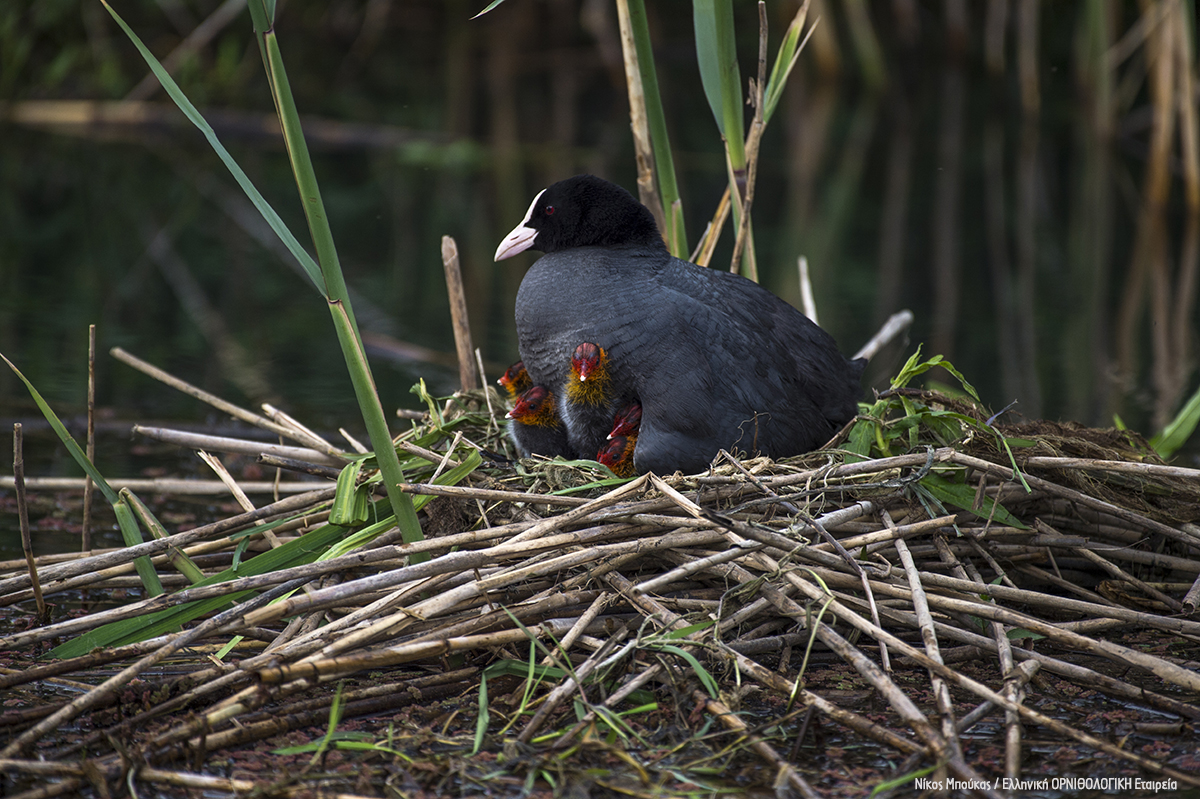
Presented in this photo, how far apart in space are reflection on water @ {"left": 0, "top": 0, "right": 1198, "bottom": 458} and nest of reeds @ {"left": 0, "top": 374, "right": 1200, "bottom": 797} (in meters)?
2.09

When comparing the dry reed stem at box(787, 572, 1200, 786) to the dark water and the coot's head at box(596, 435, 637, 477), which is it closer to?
the coot's head at box(596, 435, 637, 477)

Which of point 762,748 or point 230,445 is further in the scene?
point 230,445

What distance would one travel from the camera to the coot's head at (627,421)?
9.95 feet

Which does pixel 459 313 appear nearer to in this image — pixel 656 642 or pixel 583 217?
pixel 583 217

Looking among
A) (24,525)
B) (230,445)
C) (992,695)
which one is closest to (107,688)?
(24,525)

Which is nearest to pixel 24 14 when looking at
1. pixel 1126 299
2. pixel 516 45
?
pixel 516 45

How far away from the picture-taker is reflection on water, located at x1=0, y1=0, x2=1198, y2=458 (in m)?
5.76

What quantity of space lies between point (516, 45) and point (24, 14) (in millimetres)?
6827

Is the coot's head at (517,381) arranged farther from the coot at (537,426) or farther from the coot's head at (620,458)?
the coot's head at (620,458)

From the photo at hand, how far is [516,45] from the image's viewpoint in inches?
655

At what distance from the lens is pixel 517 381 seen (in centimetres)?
336

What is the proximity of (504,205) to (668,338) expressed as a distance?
607 cm

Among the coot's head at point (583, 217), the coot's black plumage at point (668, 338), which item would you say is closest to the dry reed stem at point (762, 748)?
the coot's black plumage at point (668, 338)

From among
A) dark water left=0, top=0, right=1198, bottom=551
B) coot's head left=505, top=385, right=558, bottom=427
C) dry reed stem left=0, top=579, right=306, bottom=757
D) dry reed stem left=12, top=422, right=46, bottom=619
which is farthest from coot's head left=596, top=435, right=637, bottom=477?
dark water left=0, top=0, right=1198, bottom=551
